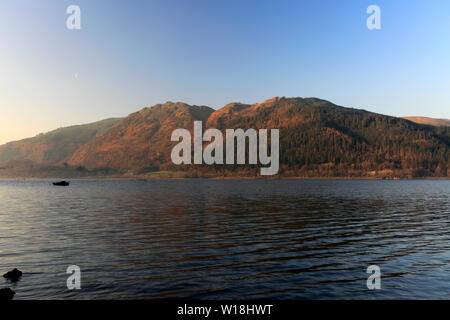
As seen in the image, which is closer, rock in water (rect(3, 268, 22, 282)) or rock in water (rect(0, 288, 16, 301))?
rock in water (rect(0, 288, 16, 301))

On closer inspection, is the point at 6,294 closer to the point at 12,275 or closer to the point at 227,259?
the point at 12,275

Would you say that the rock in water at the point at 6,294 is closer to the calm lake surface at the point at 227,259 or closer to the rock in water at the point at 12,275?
the calm lake surface at the point at 227,259

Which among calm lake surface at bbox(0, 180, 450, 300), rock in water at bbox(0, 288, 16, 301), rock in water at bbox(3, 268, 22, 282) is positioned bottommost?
calm lake surface at bbox(0, 180, 450, 300)

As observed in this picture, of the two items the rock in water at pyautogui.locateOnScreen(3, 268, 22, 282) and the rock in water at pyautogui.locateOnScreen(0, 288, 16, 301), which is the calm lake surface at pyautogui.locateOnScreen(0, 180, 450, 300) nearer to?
the rock in water at pyautogui.locateOnScreen(3, 268, 22, 282)

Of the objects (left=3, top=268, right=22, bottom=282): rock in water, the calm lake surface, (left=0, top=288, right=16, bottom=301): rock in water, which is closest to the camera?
(left=0, top=288, right=16, bottom=301): rock in water

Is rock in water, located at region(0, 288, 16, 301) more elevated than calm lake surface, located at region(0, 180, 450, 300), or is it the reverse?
rock in water, located at region(0, 288, 16, 301)

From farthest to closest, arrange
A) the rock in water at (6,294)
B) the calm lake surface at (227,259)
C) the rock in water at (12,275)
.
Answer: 1. the rock in water at (12,275)
2. the calm lake surface at (227,259)
3. the rock in water at (6,294)

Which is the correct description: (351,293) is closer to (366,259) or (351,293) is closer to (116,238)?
(366,259)

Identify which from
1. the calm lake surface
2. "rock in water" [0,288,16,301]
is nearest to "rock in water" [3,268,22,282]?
the calm lake surface

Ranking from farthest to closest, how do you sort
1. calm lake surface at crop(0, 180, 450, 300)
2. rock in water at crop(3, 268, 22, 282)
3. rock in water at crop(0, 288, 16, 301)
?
rock in water at crop(3, 268, 22, 282) < calm lake surface at crop(0, 180, 450, 300) < rock in water at crop(0, 288, 16, 301)

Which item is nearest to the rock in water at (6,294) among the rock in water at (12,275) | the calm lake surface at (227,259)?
the calm lake surface at (227,259)

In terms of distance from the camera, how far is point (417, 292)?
1892 centimetres
